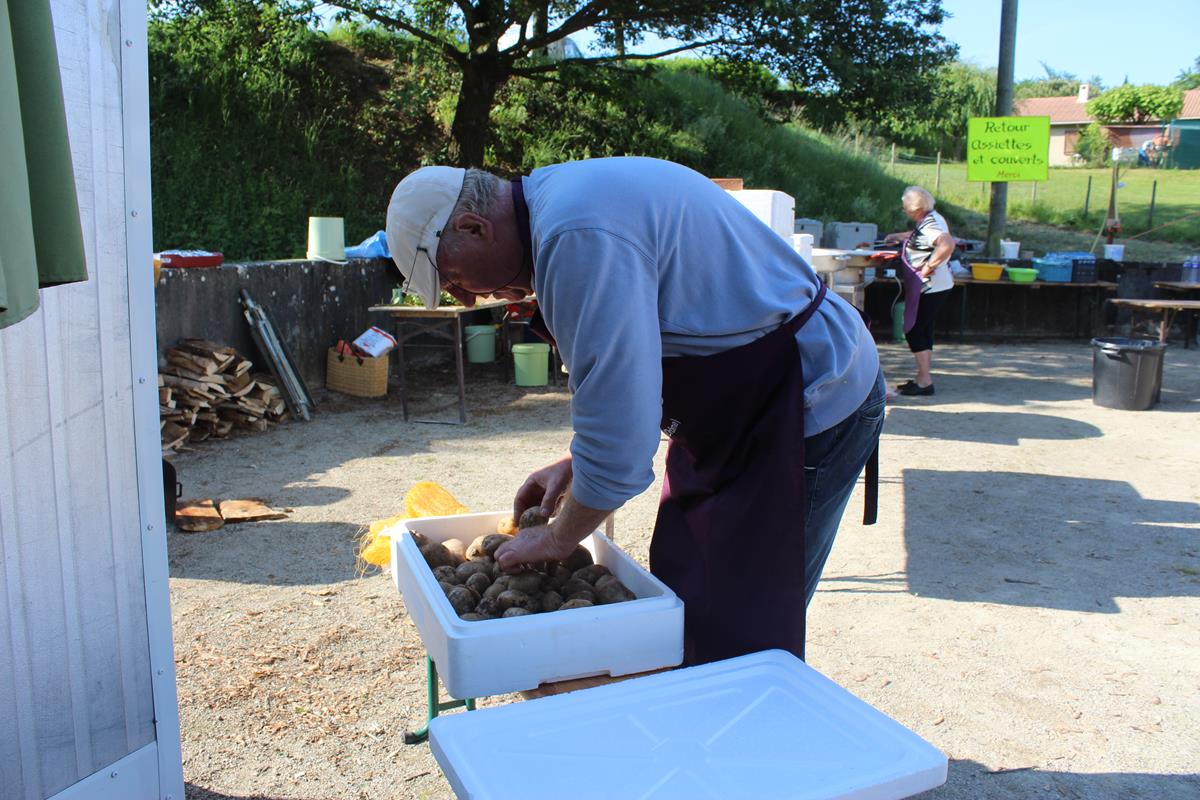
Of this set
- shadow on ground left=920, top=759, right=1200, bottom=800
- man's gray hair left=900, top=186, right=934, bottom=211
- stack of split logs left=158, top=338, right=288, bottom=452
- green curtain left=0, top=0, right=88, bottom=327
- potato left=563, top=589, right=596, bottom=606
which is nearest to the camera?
green curtain left=0, top=0, right=88, bottom=327

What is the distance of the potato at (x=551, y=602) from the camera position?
198cm

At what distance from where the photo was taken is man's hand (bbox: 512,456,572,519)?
235cm

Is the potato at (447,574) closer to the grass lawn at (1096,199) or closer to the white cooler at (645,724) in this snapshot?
the white cooler at (645,724)

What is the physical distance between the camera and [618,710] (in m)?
1.60

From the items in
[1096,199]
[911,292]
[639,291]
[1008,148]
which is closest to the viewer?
[639,291]

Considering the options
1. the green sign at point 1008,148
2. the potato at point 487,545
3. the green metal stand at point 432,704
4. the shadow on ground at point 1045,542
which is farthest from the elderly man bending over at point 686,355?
the green sign at point 1008,148

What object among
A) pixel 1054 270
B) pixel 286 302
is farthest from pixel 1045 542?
pixel 1054 270

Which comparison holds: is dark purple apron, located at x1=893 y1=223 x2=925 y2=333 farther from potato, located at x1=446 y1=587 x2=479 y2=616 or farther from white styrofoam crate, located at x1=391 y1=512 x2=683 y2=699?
potato, located at x1=446 y1=587 x2=479 y2=616

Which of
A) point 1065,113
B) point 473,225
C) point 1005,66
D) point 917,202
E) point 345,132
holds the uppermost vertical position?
point 1065,113

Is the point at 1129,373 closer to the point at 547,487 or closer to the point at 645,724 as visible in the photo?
the point at 547,487

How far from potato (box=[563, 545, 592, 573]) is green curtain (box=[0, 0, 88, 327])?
123 centimetres

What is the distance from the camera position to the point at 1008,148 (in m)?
11.5

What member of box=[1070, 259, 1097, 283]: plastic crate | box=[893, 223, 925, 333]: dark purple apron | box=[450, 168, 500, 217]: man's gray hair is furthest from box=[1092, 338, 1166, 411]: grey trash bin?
box=[450, 168, 500, 217]: man's gray hair

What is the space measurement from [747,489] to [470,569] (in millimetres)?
632
